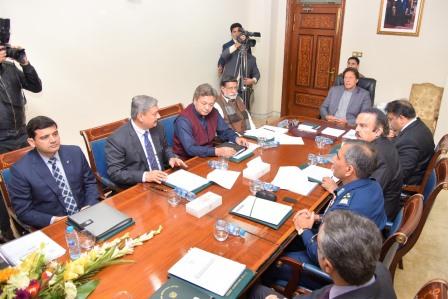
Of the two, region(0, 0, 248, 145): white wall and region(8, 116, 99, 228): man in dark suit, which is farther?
region(0, 0, 248, 145): white wall

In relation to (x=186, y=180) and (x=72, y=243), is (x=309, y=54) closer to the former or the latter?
(x=186, y=180)

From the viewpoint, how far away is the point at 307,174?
237cm

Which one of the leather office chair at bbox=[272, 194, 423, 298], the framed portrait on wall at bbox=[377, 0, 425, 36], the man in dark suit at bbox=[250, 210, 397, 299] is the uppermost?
the framed portrait on wall at bbox=[377, 0, 425, 36]

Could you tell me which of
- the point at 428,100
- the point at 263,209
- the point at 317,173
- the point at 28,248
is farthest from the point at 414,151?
the point at 28,248

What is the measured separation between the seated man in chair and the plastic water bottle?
1263 millimetres

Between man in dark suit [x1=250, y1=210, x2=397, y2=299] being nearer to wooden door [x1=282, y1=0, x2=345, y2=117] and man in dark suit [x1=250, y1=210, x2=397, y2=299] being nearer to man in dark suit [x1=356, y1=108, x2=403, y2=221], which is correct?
man in dark suit [x1=356, y1=108, x2=403, y2=221]

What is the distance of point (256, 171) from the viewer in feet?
7.66

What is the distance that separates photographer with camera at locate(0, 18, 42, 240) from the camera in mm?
2688

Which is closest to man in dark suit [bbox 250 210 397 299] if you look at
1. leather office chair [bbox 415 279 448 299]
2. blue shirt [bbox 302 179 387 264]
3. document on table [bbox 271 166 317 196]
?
leather office chair [bbox 415 279 448 299]

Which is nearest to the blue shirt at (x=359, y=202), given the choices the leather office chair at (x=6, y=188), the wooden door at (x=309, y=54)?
the leather office chair at (x=6, y=188)

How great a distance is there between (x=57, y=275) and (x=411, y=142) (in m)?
2.54

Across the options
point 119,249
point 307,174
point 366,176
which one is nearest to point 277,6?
point 307,174

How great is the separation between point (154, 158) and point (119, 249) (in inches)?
44.9

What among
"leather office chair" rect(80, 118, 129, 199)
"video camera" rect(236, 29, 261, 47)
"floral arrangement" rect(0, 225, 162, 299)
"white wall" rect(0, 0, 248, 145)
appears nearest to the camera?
"floral arrangement" rect(0, 225, 162, 299)
